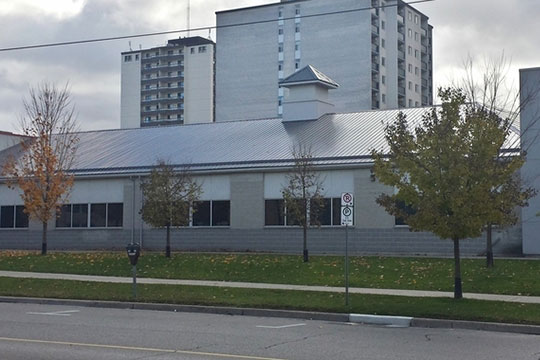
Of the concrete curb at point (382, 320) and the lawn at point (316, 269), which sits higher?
the lawn at point (316, 269)

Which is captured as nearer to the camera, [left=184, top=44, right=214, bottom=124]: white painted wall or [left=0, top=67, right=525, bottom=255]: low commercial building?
[left=0, top=67, right=525, bottom=255]: low commercial building

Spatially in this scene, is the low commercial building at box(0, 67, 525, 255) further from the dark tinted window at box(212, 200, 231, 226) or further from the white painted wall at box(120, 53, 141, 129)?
the white painted wall at box(120, 53, 141, 129)

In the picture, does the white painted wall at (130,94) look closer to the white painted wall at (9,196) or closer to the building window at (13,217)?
the white painted wall at (9,196)

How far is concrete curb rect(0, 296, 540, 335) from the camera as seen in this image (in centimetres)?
1543

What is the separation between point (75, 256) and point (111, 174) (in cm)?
853

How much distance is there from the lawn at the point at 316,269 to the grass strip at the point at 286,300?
2806mm

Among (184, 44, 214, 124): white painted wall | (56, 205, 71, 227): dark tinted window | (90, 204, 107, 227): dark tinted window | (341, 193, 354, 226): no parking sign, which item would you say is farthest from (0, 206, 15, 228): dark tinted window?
(184, 44, 214, 124): white painted wall

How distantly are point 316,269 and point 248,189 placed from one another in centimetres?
1219

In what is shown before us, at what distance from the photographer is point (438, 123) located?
60.2 feet

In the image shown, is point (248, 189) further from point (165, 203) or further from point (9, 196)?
point (9, 196)

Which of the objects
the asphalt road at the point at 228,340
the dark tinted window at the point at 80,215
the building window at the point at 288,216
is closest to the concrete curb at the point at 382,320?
the asphalt road at the point at 228,340

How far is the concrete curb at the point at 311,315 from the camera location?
15.4 meters

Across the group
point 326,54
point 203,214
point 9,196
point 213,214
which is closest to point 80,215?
point 9,196

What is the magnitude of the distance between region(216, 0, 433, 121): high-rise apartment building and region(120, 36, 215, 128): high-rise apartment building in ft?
86.8
